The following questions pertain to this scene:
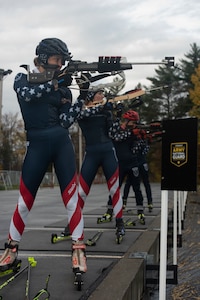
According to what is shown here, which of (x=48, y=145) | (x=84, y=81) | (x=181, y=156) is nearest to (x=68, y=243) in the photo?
(x=48, y=145)

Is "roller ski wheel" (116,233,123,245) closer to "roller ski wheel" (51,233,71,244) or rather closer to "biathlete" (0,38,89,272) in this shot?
"roller ski wheel" (51,233,71,244)

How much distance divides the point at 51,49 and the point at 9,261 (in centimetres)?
205

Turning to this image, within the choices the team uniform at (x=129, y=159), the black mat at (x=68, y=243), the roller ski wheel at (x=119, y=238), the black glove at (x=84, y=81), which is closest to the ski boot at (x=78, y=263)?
the black mat at (x=68, y=243)

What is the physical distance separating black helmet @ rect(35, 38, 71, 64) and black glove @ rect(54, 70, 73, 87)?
228 mm

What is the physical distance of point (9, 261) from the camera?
15.7 feet

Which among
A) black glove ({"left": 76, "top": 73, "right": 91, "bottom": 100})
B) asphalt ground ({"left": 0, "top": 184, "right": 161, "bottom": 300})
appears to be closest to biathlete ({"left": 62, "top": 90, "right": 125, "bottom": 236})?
asphalt ground ({"left": 0, "top": 184, "right": 161, "bottom": 300})

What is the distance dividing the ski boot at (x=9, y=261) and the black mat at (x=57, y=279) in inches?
4.9

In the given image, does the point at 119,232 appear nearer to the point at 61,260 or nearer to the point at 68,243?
the point at 68,243

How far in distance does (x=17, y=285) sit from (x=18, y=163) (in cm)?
6661

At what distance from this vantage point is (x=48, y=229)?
838 cm

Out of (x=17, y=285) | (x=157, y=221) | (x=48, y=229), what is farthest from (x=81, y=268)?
(x=157, y=221)

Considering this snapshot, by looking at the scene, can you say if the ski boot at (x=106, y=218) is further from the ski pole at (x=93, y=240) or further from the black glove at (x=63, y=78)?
the black glove at (x=63, y=78)

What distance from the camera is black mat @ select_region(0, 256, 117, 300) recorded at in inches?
159

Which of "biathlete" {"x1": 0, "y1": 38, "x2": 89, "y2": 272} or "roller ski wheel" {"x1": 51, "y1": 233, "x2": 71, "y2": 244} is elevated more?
"biathlete" {"x1": 0, "y1": 38, "x2": 89, "y2": 272}
